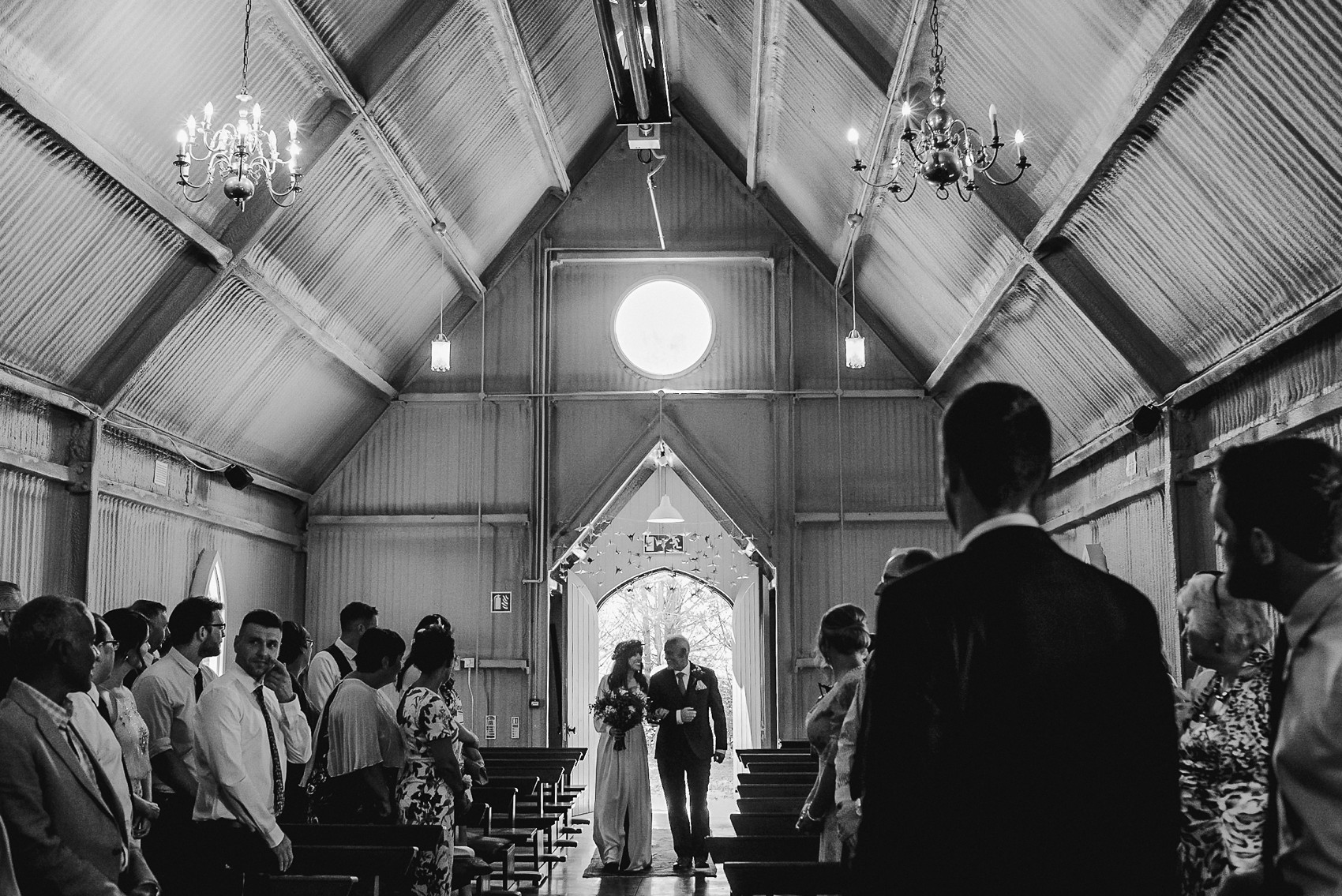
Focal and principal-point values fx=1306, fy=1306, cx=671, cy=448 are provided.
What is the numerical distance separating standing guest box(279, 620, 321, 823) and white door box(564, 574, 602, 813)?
6.82 m

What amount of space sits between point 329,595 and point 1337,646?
13.9 m

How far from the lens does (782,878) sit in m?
5.53

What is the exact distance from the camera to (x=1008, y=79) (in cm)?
876

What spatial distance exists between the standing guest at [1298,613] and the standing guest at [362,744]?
4.58m

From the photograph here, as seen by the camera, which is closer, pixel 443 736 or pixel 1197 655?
pixel 1197 655

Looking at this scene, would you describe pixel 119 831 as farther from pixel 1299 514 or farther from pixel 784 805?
pixel 784 805

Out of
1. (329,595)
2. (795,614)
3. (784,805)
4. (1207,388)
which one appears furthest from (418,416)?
(1207,388)

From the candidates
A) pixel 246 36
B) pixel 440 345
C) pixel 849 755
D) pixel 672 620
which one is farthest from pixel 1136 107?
pixel 672 620

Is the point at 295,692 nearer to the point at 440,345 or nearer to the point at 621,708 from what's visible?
the point at 621,708

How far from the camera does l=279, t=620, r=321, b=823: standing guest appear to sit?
7543 millimetres

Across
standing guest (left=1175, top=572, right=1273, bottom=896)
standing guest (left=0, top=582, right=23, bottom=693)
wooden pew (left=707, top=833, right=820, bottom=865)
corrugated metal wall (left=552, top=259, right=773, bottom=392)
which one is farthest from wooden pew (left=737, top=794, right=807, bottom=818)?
corrugated metal wall (left=552, top=259, right=773, bottom=392)

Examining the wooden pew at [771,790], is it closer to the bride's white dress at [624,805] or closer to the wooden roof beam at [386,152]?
the bride's white dress at [624,805]

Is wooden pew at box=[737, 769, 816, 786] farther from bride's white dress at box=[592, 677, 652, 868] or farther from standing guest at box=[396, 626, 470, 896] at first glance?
standing guest at box=[396, 626, 470, 896]

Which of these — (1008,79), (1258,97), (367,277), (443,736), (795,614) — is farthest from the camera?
(795,614)
